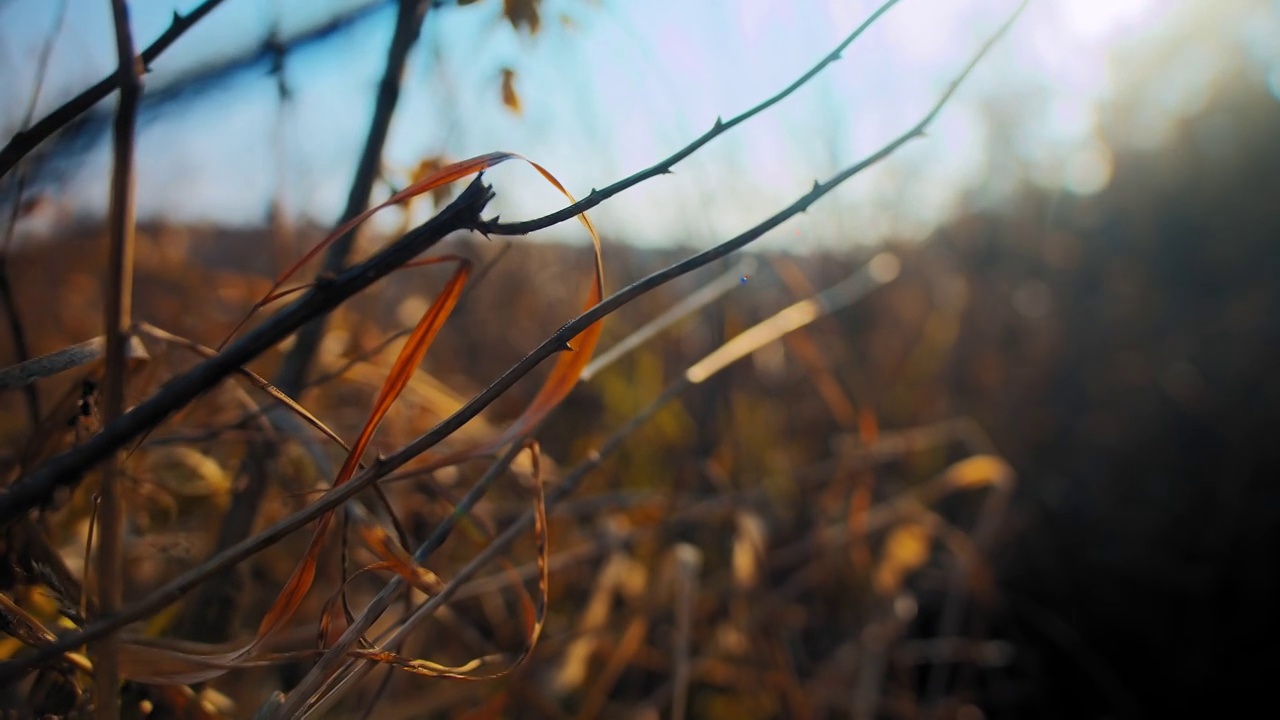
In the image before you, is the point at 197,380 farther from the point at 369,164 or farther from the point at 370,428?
the point at 369,164

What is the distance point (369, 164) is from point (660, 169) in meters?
0.32

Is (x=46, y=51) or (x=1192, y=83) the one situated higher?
(x=1192, y=83)

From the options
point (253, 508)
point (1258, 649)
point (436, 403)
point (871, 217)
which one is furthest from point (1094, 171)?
point (253, 508)

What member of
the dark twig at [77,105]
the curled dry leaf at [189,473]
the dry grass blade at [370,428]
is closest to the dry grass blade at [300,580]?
the dry grass blade at [370,428]

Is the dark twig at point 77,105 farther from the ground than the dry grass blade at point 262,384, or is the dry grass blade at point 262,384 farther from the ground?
the dark twig at point 77,105

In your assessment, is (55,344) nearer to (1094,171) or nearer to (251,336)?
(251,336)

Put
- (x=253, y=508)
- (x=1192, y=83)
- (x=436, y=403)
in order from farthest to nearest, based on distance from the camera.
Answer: (x=1192, y=83) → (x=436, y=403) → (x=253, y=508)

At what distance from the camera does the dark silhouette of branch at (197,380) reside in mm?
241

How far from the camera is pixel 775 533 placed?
1.26 m

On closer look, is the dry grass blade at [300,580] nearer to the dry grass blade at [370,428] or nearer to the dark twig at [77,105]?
the dry grass blade at [370,428]

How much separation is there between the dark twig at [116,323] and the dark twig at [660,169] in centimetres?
11

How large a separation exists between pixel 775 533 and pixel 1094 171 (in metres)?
1.56

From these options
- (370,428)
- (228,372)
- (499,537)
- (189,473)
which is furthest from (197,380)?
(189,473)

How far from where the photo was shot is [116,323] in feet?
0.88
